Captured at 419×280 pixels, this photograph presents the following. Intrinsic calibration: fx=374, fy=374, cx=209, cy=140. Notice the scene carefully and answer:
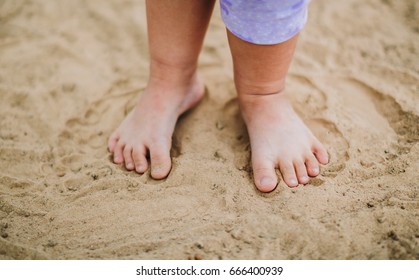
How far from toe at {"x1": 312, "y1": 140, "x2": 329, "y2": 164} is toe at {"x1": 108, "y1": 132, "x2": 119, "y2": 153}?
0.70 metres

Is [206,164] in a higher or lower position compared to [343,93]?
lower

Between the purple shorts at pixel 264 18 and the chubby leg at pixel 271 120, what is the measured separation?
4 cm

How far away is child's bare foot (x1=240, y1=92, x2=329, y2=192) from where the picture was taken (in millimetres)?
1167

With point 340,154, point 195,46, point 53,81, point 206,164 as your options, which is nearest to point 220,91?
point 195,46

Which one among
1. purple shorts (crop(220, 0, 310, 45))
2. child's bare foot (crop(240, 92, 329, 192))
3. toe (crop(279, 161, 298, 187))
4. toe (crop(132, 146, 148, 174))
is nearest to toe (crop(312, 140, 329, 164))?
child's bare foot (crop(240, 92, 329, 192))

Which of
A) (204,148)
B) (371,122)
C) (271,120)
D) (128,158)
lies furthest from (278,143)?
(128,158)

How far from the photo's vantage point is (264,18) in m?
0.97

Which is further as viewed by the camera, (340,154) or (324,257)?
(340,154)

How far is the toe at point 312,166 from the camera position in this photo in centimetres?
118

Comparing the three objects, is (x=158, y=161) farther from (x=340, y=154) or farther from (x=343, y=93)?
(x=343, y=93)

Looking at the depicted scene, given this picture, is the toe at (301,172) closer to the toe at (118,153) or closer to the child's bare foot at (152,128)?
the child's bare foot at (152,128)

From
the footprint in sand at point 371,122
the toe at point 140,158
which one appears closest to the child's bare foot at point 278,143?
the footprint in sand at point 371,122

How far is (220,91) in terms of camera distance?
1.56 m
